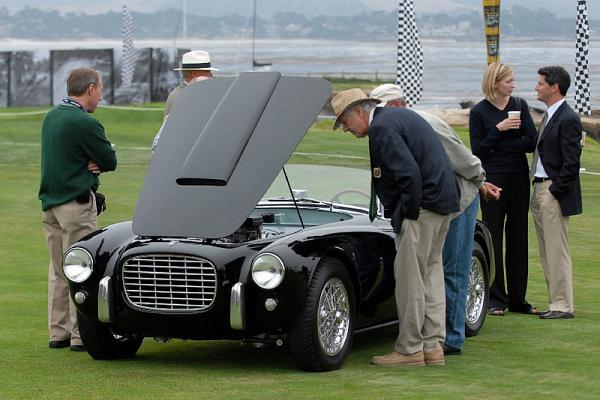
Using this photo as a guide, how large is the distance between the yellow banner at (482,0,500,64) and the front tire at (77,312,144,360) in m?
22.3

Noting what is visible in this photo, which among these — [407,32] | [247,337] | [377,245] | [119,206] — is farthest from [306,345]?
[407,32]

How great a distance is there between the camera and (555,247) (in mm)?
10523

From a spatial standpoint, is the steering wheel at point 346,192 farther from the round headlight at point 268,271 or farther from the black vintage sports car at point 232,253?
the round headlight at point 268,271

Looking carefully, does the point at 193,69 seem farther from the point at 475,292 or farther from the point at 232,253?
the point at 232,253

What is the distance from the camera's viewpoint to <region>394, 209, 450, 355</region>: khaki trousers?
27.8 ft

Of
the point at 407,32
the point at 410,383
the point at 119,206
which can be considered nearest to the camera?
the point at 410,383

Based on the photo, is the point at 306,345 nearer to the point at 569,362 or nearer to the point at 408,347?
the point at 408,347

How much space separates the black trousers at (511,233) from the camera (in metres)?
10.6

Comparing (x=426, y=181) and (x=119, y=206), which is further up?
(x=426, y=181)

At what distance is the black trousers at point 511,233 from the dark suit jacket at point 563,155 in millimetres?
346

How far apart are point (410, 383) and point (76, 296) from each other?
2.02 meters

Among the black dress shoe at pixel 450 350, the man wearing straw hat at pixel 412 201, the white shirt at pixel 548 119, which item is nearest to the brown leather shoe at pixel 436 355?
the man wearing straw hat at pixel 412 201

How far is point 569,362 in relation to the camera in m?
8.50

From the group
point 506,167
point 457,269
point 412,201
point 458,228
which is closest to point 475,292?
point 457,269
